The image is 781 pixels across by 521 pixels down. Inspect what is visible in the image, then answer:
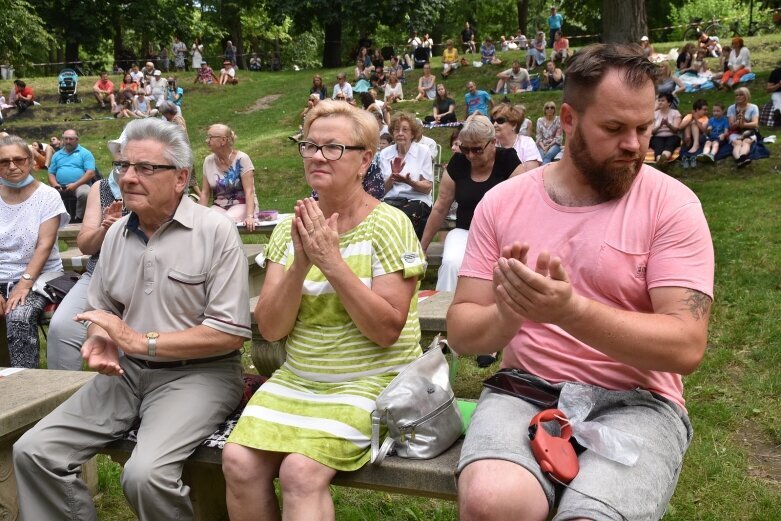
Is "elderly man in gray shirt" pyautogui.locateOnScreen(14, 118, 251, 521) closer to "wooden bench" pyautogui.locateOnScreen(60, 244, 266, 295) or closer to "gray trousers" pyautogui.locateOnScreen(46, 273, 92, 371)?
"gray trousers" pyautogui.locateOnScreen(46, 273, 92, 371)

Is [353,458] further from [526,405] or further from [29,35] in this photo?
[29,35]

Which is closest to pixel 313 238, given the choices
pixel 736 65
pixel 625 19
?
pixel 625 19

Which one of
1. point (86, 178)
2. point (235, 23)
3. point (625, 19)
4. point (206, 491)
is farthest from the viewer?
point (235, 23)

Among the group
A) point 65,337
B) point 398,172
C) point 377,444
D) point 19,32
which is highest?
point 19,32

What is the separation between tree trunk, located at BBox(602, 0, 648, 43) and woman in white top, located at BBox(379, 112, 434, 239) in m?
8.02

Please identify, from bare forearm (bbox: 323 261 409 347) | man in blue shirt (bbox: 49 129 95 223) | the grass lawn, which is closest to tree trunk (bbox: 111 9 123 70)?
the grass lawn

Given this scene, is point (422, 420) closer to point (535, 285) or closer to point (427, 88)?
point (535, 285)

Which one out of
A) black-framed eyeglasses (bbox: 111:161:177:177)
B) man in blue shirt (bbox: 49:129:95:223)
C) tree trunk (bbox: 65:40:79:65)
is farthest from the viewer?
tree trunk (bbox: 65:40:79:65)

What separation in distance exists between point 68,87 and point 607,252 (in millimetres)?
25665

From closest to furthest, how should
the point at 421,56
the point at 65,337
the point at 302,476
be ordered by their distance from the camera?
the point at 302,476 → the point at 65,337 → the point at 421,56

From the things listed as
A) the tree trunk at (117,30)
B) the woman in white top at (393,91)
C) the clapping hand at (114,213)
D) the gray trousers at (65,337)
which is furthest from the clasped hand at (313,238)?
the tree trunk at (117,30)

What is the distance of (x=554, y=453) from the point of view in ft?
6.60

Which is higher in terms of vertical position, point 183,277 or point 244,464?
point 183,277

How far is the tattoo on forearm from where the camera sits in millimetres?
2107
